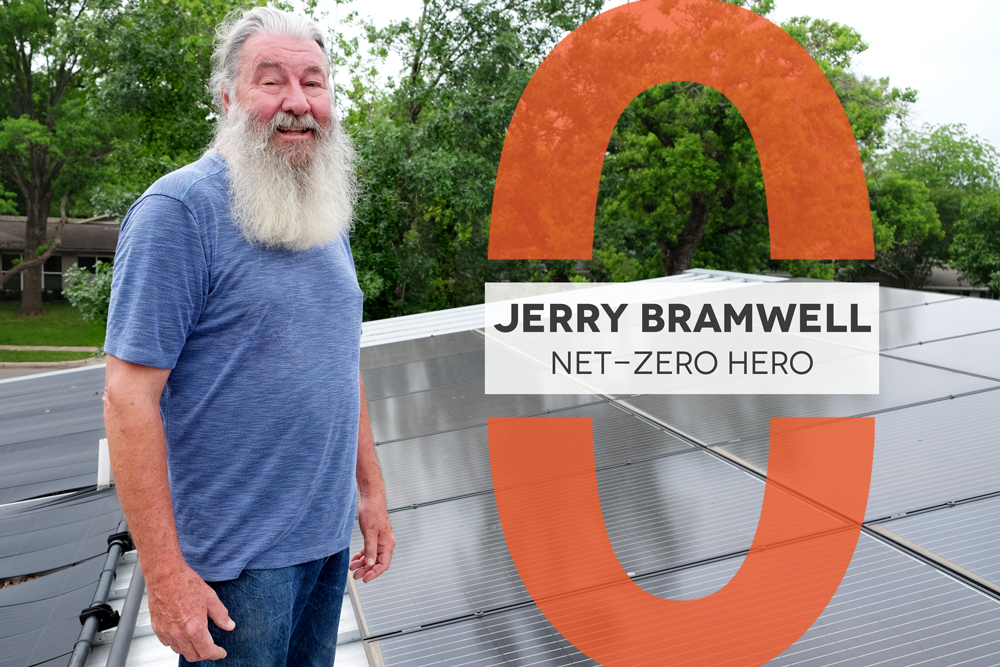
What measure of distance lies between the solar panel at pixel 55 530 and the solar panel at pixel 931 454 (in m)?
3.47

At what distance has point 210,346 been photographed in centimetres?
177

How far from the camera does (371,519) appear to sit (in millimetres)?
2393

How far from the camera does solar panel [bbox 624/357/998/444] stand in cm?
452

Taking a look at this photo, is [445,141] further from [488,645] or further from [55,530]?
[488,645]

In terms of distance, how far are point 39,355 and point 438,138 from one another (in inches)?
739

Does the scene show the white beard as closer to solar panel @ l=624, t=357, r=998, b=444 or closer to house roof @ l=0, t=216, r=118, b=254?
solar panel @ l=624, t=357, r=998, b=444

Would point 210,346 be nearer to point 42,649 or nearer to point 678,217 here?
point 42,649

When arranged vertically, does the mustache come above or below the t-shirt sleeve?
above

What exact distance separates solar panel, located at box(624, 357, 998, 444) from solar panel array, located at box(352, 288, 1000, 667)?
18mm

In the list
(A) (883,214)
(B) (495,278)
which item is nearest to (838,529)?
(B) (495,278)

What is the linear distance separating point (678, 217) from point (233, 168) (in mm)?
29437

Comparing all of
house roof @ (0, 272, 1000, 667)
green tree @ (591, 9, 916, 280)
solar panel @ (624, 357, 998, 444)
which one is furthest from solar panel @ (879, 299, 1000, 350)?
green tree @ (591, 9, 916, 280)

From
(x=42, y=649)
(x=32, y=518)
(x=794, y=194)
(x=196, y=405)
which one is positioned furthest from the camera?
(x=794, y=194)

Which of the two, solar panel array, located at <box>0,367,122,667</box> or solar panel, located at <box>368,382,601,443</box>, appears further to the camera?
solar panel, located at <box>368,382,601,443</box>
